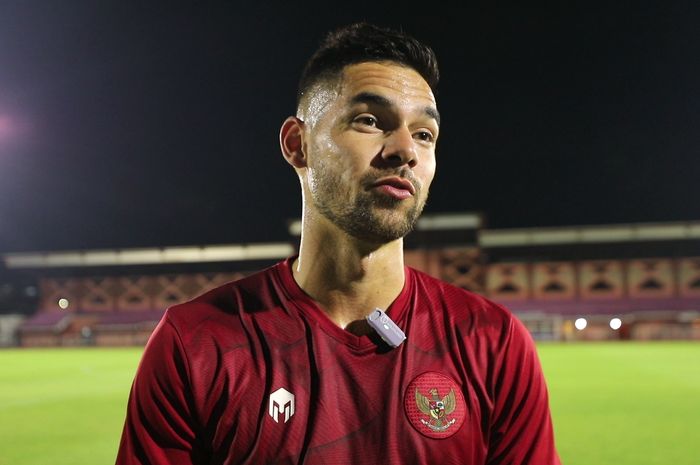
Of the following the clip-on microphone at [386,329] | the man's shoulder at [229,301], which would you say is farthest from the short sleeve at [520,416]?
the man's shoulder at [229,301]

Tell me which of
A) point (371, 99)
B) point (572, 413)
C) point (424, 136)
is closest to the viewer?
point (371, 99)

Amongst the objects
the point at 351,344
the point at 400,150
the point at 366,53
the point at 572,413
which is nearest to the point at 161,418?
the point at 351,344

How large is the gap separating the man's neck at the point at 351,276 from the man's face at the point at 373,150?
0.34 feet

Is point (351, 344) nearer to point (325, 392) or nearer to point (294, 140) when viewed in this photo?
point (325, 392)

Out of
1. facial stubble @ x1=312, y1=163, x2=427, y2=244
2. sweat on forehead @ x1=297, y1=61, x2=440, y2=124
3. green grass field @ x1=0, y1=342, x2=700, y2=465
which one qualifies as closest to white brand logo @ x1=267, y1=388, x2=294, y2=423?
facial stubble @ x1=312, y1=163, x2=427, y2=244

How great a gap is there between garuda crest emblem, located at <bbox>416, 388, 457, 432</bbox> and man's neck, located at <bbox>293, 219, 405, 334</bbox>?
1.18 feet

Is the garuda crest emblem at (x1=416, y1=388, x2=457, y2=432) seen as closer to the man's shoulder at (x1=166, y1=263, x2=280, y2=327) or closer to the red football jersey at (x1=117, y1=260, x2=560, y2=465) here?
the red football jersey at (x1=117, y1=260, x2=560, y2=465)

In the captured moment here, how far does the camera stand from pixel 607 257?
48938 mm

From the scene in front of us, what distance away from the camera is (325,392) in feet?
7.50

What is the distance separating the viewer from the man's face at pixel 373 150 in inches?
91.1

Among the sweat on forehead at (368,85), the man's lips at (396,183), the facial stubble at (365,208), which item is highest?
the sweat on forehead at (368,85)

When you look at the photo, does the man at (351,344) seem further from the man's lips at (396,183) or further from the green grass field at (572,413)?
the green grass field at (572,413)

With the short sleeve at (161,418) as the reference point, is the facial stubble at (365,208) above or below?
above

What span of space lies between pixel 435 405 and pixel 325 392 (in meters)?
0.40
